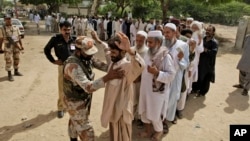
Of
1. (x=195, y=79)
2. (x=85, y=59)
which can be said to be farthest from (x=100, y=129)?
(x=195, y=79)

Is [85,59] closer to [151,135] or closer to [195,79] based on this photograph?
[151,135]

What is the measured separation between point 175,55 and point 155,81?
25.8 inches

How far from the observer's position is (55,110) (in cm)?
524

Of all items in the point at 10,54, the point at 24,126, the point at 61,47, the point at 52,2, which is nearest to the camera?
the point at 61,47

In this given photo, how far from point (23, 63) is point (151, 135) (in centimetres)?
662

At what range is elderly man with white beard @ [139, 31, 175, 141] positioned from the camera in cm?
352

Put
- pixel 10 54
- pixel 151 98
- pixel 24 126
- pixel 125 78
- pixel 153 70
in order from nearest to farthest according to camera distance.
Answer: pixel 125 78 < pixel 153 70 < pixel 151 98 < pixel 24 126 < pixel 10 54

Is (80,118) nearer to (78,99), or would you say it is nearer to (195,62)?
(78,99)

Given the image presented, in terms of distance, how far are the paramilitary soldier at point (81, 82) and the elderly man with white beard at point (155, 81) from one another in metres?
0.87

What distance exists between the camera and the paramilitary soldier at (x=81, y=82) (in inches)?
105

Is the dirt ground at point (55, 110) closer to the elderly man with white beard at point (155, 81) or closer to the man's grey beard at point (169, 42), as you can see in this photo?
the elderly man with white beard at point (155, 81)

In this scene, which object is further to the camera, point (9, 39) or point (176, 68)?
point (9, 39)

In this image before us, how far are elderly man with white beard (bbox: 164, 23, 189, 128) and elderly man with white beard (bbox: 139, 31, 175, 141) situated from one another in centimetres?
44

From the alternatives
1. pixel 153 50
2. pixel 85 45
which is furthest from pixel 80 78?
pixel 153 50
